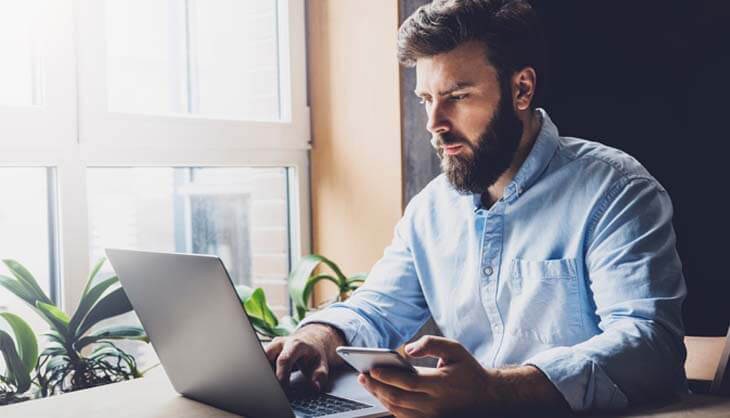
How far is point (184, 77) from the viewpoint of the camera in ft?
7.52

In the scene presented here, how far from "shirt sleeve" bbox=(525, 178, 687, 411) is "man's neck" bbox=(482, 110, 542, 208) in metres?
0.26

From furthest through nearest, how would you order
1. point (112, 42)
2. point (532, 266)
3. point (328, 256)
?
point (328, 256) < point (112, 42) < point (532, 266)

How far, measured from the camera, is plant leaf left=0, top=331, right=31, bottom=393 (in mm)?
1604

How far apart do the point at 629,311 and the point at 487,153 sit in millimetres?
475

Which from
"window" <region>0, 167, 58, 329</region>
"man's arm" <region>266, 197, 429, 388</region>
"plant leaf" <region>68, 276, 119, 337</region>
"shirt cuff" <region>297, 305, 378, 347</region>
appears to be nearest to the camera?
Result: "man's arm" <region>266, 197, 429, 388</region>

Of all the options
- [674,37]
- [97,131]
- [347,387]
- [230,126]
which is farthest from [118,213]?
[674,37]

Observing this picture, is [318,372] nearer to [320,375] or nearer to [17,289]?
[320,375]

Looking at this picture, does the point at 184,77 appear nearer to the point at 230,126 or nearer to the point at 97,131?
the point at 230,126

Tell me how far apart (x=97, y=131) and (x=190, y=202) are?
1.29 ft

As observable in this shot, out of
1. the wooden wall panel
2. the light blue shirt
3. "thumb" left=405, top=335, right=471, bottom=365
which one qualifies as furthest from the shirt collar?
the wooden wall panel

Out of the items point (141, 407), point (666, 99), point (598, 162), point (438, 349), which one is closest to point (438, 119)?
point (598, 162)

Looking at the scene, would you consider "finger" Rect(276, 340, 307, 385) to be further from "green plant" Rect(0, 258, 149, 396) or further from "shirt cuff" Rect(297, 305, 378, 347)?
"green plant" Rect(0, 258, 149, 396)

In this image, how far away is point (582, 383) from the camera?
1.10 m

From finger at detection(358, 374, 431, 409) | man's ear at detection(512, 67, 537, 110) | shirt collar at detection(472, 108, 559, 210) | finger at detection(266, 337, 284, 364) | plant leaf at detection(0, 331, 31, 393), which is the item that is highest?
man's ear at detection(512, 67, 537, 110)
